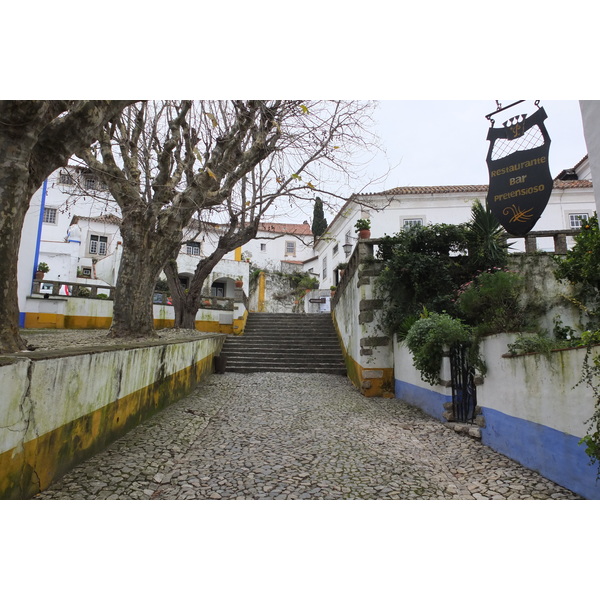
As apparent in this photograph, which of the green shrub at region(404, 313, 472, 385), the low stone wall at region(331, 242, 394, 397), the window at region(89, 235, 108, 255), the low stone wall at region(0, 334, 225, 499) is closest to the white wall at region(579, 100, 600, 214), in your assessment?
the green shrub at region(404, 313, 472, 385)

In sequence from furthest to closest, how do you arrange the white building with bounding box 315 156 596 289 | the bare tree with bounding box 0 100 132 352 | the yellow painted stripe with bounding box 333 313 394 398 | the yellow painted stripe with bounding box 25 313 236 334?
the white building with bounding box 315 156 596 289, the yellow painted stripe with bounding box 25 313 236 334, the yellow painted stripe with bounding box 333 313 394 398, the bare tree with bounding box 0 100 132 352

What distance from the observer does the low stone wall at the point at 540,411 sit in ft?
10.5

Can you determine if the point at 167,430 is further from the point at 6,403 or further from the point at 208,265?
the point at 208,265

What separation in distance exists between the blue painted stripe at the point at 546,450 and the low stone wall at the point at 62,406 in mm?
3991

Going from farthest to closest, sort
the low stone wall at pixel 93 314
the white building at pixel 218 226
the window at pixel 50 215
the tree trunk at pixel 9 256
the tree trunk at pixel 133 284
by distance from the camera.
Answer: the window at pixel 50 215
the low stone wall at pixel 93 314
the white building at pixel 218 226
the tree trunk at pixel 133 284
the tree trunk at pixel 9 256

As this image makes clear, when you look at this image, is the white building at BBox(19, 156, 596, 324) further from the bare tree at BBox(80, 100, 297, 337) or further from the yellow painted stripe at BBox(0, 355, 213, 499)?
the yellow painted stripe at BBox(0, 355, 213, 499)

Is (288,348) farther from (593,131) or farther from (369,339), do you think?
(593,131)

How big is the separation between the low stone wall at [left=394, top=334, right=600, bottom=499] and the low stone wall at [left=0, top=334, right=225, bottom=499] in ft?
13.0

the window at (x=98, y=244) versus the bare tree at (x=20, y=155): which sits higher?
the window at (x=98, y=244)

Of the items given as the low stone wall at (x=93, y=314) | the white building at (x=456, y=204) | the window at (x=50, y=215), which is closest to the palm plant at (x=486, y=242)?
the low stone wall at (x=93, y=314)

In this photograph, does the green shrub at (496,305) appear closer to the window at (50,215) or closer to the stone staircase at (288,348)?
the stone staircase at (288,348)

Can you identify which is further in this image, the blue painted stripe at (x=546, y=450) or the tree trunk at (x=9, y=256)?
the tree trunk at (x=9, y=256)

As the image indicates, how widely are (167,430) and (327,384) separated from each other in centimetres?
528

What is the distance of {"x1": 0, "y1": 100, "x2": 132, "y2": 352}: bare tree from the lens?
3.99m
